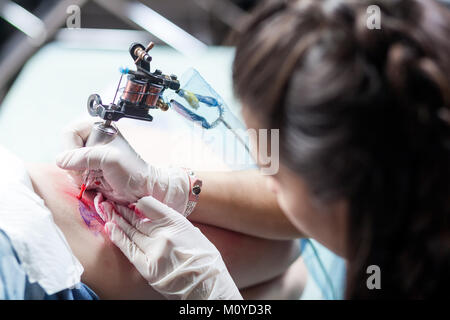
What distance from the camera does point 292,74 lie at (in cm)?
68

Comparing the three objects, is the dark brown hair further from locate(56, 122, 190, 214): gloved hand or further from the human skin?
the human skin

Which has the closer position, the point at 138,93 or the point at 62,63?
the point at 138,93

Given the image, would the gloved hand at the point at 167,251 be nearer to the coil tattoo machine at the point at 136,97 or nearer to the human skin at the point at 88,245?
the human skin at the point at 88,245

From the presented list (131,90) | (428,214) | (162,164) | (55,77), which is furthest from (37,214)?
(55,77)

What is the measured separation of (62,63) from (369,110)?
56.5 inches

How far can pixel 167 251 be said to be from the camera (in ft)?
3.19

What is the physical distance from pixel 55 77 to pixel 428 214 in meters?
1.43

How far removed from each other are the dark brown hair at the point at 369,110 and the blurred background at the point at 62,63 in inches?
20.4

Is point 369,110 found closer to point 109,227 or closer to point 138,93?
point 138,93

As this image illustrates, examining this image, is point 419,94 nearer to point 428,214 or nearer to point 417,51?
point 417,51

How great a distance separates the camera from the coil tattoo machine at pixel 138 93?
898 millimetres

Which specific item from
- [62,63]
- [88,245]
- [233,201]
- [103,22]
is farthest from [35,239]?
[103,22]
